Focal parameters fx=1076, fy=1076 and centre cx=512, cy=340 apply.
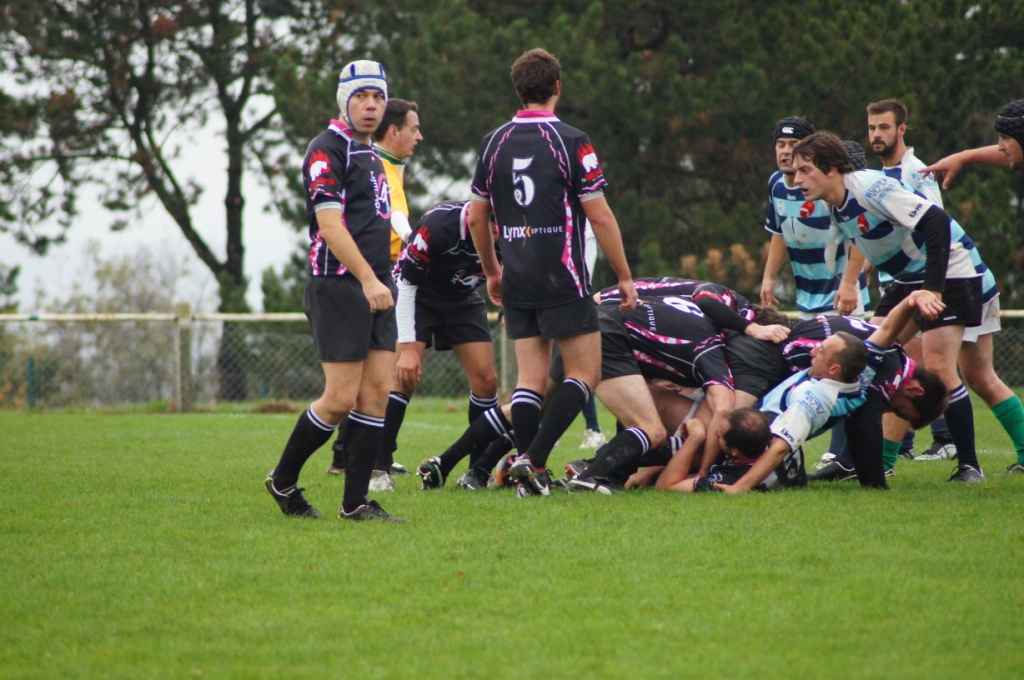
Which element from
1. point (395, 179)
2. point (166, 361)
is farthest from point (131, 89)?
point (395, 179)

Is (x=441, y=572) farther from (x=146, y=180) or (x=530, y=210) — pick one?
(x=146, y=180)

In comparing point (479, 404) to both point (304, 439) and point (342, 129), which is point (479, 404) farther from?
point (342, 129)

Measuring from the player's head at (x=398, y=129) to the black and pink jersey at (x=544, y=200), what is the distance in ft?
3.35

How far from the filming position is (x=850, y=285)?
6957 mm

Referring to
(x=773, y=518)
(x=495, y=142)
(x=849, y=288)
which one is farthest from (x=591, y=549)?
(x=849, y=288)

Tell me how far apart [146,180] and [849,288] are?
63.8 ft

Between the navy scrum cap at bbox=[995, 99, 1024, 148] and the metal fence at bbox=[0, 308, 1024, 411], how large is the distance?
29.1 feet

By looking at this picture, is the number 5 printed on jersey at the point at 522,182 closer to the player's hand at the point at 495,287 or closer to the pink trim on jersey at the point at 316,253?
the player's hand at the point at 495,287

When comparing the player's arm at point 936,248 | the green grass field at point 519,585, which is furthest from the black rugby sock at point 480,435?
the player's arm at point 936,248

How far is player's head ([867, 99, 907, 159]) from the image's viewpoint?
6887 millimetres

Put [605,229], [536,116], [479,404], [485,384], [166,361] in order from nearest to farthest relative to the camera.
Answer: [605,229] < [536,116] < [485,384] < [479,404] < [166,361]

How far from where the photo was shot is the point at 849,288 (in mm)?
6961

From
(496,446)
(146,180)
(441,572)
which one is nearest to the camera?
(441,572)

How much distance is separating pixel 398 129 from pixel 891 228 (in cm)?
284
